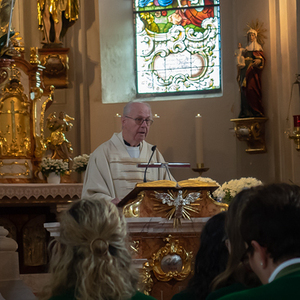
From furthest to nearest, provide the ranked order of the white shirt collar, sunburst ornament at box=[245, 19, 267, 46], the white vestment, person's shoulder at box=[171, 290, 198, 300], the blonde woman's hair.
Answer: sunburst ornament at box=[245, 19, 267, 46]
the white vestment
person's shoulder at box=[171, 290, 198, 300]
the blonde woman's hair
the white shirt collar

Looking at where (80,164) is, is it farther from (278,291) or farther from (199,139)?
(278,291)

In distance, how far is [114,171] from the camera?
5109 mm

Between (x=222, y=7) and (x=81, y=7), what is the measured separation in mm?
2452

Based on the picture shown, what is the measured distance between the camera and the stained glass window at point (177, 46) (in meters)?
10.4

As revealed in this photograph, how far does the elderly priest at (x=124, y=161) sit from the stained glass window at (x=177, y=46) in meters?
5.22

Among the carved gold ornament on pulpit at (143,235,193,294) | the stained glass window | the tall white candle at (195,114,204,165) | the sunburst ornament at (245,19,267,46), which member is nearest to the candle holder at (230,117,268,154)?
the tall white candle at (195,114,204,165)

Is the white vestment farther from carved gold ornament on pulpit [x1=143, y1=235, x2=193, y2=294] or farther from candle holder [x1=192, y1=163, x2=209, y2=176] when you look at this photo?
candle holder [x1=192, y1=163, x2=209, y2=176]

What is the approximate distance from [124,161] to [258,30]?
194 inches

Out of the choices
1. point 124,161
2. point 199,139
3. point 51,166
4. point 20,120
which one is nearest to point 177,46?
point 199,139

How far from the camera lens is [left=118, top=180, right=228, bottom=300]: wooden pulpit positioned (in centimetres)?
336

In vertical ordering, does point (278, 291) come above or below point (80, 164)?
below

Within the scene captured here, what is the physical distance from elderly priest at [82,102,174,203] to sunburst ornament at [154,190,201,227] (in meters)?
1.35

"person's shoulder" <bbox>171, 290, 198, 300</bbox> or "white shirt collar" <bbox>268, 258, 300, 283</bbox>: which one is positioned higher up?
"white shirt collar" <bbox>268, 258, 300, 283</bbox>

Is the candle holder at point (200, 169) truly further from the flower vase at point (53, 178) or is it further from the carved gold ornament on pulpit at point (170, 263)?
the carved gold ornament on pulpit at point (170, 263)
